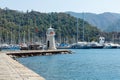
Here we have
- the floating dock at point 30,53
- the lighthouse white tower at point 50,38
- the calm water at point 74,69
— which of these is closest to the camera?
the calm water at point 74,69

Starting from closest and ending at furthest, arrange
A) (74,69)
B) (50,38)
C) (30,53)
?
(74,69) < (30,53) < (50,38)

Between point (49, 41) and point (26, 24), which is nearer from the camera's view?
point (49, 41)

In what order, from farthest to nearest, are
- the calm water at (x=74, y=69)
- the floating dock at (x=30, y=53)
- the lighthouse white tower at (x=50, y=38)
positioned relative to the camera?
1. the lighthouse white tower at (x=50, y=38)
2. the floating dock at (x=30, y=53)
3. the calm water at (x=74, y=69)

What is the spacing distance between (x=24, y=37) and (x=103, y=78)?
139138 mm

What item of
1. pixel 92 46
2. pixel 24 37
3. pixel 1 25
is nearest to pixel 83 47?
pixel 92 46

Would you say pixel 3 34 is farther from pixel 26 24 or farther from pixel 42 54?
pixel 42 54

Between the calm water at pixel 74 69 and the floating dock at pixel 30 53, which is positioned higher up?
the floating dock at pixel 30 53

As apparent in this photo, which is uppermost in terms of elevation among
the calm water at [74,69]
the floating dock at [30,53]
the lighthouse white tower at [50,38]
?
the lighthouse white tower at [50,38]

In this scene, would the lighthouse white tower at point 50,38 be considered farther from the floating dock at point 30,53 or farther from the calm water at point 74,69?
the calm water at point 74,69

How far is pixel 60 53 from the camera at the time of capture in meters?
94.1

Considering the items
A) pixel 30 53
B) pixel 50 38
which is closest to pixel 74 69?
pixel 30 53

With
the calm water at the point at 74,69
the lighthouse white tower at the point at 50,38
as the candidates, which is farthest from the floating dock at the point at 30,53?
the calm water at the point at 74,69

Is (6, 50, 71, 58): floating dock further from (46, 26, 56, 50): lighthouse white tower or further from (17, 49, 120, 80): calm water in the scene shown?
(17, 49, 120, 80): calm water

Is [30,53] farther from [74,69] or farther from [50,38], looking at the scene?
[74,69]
